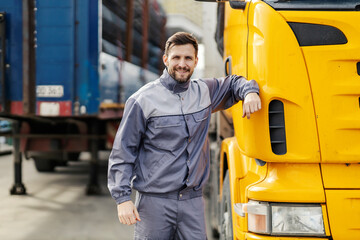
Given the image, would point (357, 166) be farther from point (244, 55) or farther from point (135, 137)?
point (135, 137)

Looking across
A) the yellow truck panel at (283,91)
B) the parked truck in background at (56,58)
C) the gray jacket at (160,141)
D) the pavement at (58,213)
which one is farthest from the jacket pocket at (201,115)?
the parked truck in background at (56,58)

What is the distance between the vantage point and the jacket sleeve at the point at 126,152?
2305 mm

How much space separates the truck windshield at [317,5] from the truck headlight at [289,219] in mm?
1044

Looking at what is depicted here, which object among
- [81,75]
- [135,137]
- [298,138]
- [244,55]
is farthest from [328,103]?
[81,75]

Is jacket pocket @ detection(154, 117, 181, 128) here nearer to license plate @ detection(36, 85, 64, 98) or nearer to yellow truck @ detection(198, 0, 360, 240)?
yellow truck @ detection(198, 0, 360, 240)

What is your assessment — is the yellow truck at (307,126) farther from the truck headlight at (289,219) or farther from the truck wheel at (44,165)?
the truck wheel at (44,165)

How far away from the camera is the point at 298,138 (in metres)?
2.35

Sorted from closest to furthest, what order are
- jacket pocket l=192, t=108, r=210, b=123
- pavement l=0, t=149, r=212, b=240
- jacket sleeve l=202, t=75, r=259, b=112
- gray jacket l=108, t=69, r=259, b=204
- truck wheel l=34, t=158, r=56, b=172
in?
gray jacket l=108, t=69, r=259, b=204 → jacket pocket l=192, t=108, r=210, b=123 → jacket sleeve l=202, t=75, r=259, b=112 → pavement l=0, t=149, r=212, b=240 → truck wheel l=34, t=158, r=56, b=172

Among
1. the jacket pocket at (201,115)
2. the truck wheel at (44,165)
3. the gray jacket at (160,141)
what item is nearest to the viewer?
the gray jacket at (160,141)

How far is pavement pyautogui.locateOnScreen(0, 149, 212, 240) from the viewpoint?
16.5 feet

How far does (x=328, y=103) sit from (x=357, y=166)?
14.1 inches

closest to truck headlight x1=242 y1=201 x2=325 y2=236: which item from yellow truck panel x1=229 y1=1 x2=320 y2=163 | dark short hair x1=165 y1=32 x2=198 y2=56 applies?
yellow truck panel x1=229 y1=1 x2=320 y2=163

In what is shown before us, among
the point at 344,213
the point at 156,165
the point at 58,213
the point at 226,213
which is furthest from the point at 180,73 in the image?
the point at 58,213

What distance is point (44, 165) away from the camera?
9758 millimetres
